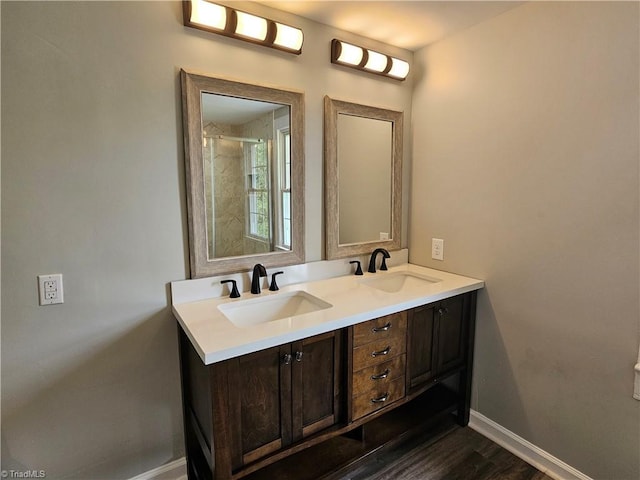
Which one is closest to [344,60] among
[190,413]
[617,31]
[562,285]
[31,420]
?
[617,31]

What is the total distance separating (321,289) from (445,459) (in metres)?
1.12

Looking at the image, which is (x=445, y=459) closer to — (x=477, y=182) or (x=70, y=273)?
(x=477, y=182)

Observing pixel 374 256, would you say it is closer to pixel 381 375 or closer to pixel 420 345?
pixel 420 345

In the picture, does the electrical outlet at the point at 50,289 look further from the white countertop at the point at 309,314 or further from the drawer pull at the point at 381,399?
the drawer pull at the point at 381,399

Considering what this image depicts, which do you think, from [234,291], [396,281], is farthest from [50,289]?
[396,281]

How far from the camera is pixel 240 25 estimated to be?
1.56m

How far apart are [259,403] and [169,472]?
2.45 ft

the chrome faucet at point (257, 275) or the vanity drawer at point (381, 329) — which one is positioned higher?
the chrome faucet at point (257, 275)

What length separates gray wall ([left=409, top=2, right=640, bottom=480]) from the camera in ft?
4.68

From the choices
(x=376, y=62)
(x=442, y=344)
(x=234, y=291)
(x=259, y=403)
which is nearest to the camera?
(x=259, y=403)

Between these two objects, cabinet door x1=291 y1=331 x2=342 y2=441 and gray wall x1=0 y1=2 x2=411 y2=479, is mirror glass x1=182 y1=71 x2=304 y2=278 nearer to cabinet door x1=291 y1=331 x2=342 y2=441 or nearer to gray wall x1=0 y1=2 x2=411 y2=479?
gray wall x1=0 y1=2 x2=411 y2=479

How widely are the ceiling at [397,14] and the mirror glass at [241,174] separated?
0.42m

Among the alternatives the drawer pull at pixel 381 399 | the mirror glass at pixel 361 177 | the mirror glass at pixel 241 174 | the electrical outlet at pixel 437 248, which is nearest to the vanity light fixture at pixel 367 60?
the mirror glass at pixel 361 177

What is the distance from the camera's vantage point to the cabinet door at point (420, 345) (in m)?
1.72
